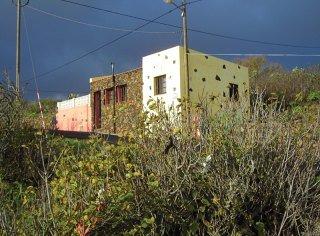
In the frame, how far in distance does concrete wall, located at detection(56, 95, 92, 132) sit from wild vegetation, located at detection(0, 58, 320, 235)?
30.6 m

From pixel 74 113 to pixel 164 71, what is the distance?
14240 mm

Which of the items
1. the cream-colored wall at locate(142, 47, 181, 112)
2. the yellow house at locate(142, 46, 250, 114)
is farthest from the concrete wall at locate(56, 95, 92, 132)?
the yellow house at locate(142, 46, 250, 114)

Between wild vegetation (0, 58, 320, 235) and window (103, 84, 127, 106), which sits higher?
window (103, 84, 127, 106)

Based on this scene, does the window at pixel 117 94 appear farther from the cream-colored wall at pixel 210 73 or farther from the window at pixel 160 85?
the cream-colored wall at pixel 210 73

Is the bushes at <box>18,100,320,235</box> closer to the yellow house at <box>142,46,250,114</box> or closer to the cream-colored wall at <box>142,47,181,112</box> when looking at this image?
the yellow house at <box>142,46,250,114</box>

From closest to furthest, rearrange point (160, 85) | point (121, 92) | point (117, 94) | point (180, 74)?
point (180, 74) → point (160, 85) → point (121, 92) → point (117, 94)

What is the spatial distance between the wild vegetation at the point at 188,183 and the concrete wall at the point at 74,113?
30560mm

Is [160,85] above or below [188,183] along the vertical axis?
above

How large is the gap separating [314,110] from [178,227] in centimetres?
336

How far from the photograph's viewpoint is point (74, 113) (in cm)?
4106

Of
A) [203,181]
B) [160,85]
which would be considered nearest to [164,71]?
[160,85]

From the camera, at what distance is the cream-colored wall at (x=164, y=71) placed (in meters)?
27.6

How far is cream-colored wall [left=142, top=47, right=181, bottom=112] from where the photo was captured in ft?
90.6

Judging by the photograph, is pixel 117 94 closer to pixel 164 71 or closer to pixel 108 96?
pixel 108 96
